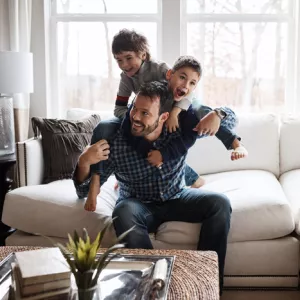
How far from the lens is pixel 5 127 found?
2.82 meters

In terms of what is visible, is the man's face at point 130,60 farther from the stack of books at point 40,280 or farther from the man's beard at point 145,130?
the stack of books at point 40,280

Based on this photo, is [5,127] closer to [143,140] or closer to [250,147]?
[143,140]

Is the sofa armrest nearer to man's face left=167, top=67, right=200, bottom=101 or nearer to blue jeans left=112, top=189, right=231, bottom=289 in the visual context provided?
blue jeans left=112, top=189, right=231, bottom=289

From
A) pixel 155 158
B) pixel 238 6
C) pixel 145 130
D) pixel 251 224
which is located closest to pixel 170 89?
pixel 145 130

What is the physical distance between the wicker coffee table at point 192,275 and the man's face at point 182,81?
2.12 feet

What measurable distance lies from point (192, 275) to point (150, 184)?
0.68 meters

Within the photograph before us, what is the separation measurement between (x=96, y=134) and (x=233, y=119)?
0.61 m

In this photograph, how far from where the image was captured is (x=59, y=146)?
8.89ft

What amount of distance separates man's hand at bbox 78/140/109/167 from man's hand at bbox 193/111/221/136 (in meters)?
0.39

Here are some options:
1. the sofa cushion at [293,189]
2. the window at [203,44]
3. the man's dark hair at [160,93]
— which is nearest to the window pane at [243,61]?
the window at [203,44]

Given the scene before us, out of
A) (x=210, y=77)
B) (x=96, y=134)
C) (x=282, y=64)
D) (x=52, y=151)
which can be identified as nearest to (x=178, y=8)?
(x=210, y=77)

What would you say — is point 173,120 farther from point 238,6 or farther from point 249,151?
point 238,6

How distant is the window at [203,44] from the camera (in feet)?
10.9

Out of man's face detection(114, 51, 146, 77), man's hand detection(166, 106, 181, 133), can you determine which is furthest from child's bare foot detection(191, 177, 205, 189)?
man's face detection(114, 51, 146, 77)
